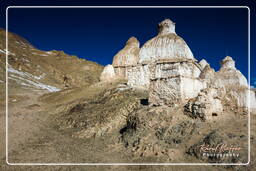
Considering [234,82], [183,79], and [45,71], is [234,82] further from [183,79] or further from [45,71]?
[45,71]

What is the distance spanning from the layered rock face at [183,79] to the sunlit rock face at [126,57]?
65.6ft

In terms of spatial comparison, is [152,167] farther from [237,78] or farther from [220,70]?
[220,70]

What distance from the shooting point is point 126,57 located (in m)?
50.1

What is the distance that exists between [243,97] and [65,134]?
54.2 ft

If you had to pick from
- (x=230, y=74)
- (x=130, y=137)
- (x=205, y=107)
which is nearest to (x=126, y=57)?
(x=230, y=74)

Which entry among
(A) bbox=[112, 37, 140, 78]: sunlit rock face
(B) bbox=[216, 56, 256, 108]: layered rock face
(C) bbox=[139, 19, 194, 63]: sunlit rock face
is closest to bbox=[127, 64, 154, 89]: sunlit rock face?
(C) bbox=[139, 19, 194, 63]: sunlit rock face

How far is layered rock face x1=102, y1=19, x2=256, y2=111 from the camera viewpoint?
13.5 meters

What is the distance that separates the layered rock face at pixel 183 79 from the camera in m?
13.5

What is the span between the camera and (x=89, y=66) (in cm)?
11338

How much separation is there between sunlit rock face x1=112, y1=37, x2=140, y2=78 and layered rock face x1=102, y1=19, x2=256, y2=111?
19981mm

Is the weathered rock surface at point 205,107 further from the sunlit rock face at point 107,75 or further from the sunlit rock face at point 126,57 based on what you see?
the sunlit rock face at point 126,57

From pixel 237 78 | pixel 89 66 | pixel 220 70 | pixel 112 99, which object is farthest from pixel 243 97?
pixel 89 66

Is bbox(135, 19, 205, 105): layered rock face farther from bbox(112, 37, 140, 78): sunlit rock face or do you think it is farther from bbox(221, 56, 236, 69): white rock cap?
bbox(112, 37, 140, 78): sunlit rock face

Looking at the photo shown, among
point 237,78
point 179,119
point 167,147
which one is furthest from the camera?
point 237,78
